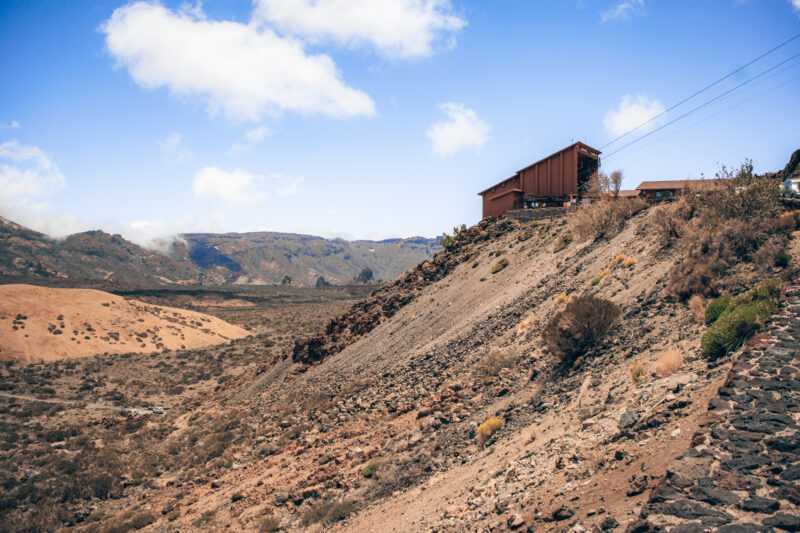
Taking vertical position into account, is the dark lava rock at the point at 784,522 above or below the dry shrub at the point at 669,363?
below

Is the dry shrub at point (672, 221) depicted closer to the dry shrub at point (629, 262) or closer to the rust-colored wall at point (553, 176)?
the dry shrub at point (629, 262)

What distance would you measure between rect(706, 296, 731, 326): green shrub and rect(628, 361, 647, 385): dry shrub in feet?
6.86

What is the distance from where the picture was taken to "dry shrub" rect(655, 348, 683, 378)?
34.6ft

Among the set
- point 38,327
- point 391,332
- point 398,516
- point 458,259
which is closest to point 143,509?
point 398,516

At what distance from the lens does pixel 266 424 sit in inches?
885

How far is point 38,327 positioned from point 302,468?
49.1 meters

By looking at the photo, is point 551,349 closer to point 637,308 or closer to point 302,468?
point 637,308

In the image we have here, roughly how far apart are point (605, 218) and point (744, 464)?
19259mm

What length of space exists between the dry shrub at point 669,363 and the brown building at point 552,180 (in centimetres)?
2422

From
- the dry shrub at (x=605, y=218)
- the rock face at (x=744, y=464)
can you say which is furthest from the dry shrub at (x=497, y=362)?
the dry shrub at (x=605, y=218)

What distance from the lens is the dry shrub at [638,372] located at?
10.9 m

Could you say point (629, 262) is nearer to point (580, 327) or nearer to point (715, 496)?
point (580, 327)

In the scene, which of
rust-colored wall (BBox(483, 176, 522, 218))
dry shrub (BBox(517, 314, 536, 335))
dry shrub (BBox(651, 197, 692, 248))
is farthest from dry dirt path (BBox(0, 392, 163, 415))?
dry shrub (BBox(651, 197, 692, 248))

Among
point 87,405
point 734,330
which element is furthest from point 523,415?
point 87,405
